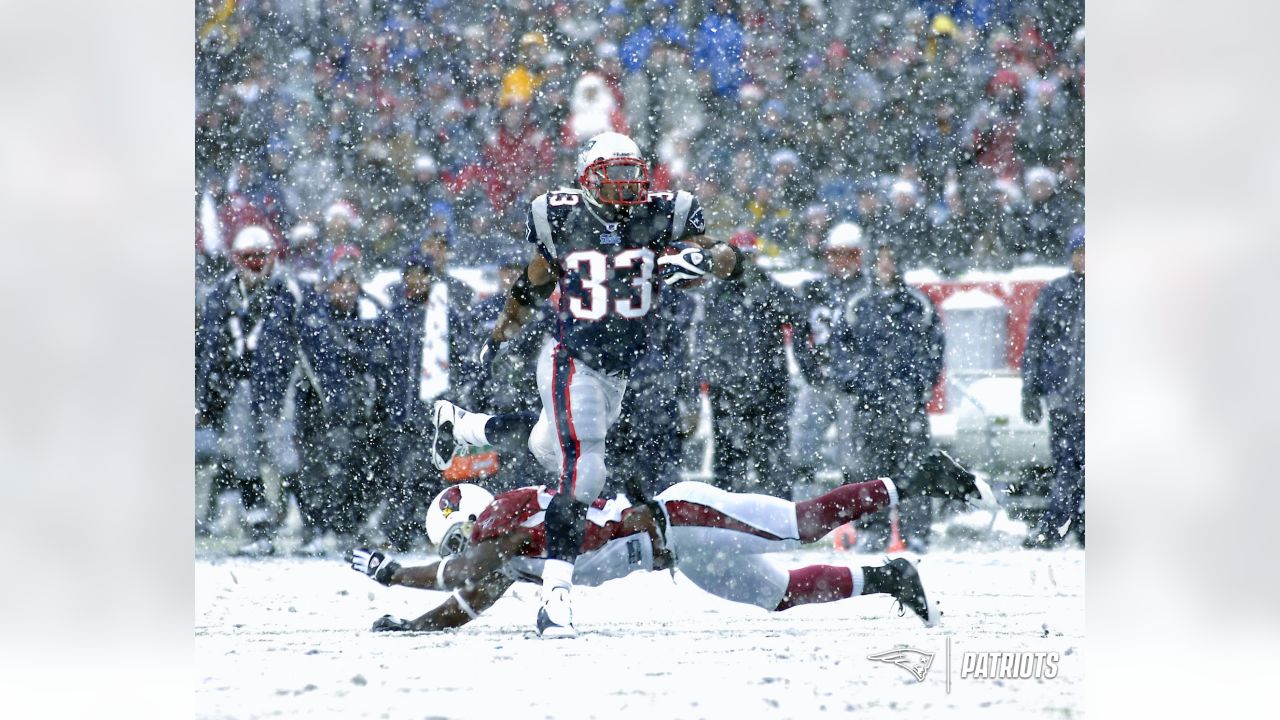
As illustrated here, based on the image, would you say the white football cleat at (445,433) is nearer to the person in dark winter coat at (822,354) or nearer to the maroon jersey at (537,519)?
the maroon jersey at (537,519)

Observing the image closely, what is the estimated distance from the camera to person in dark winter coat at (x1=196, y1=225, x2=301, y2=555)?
370 centimetres

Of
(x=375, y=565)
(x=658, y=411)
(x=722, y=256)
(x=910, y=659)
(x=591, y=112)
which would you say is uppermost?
(x=591, y=112)

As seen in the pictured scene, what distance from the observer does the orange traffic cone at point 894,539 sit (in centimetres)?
365

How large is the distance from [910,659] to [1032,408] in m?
1.00

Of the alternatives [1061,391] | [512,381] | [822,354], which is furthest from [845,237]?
[512,381]

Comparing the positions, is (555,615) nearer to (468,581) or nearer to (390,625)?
(468,581)

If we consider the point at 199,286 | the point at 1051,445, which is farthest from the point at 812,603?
the point at 199,286

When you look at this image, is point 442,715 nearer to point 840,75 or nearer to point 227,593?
point 227,593

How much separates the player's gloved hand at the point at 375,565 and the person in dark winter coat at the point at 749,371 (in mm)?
1059

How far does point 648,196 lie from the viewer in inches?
128

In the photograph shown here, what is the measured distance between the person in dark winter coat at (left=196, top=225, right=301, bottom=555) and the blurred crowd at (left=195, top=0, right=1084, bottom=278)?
3.7 inches

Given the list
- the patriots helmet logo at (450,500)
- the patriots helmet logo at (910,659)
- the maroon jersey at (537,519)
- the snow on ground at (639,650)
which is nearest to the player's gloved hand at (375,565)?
the snow on ground at (639,650)

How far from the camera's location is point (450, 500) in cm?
342

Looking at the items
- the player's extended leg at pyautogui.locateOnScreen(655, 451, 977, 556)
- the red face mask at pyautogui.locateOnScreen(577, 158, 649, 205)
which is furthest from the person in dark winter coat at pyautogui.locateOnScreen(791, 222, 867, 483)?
the red face mask at pyautogui.locateOnScreen(577, 158, 649, 205)
